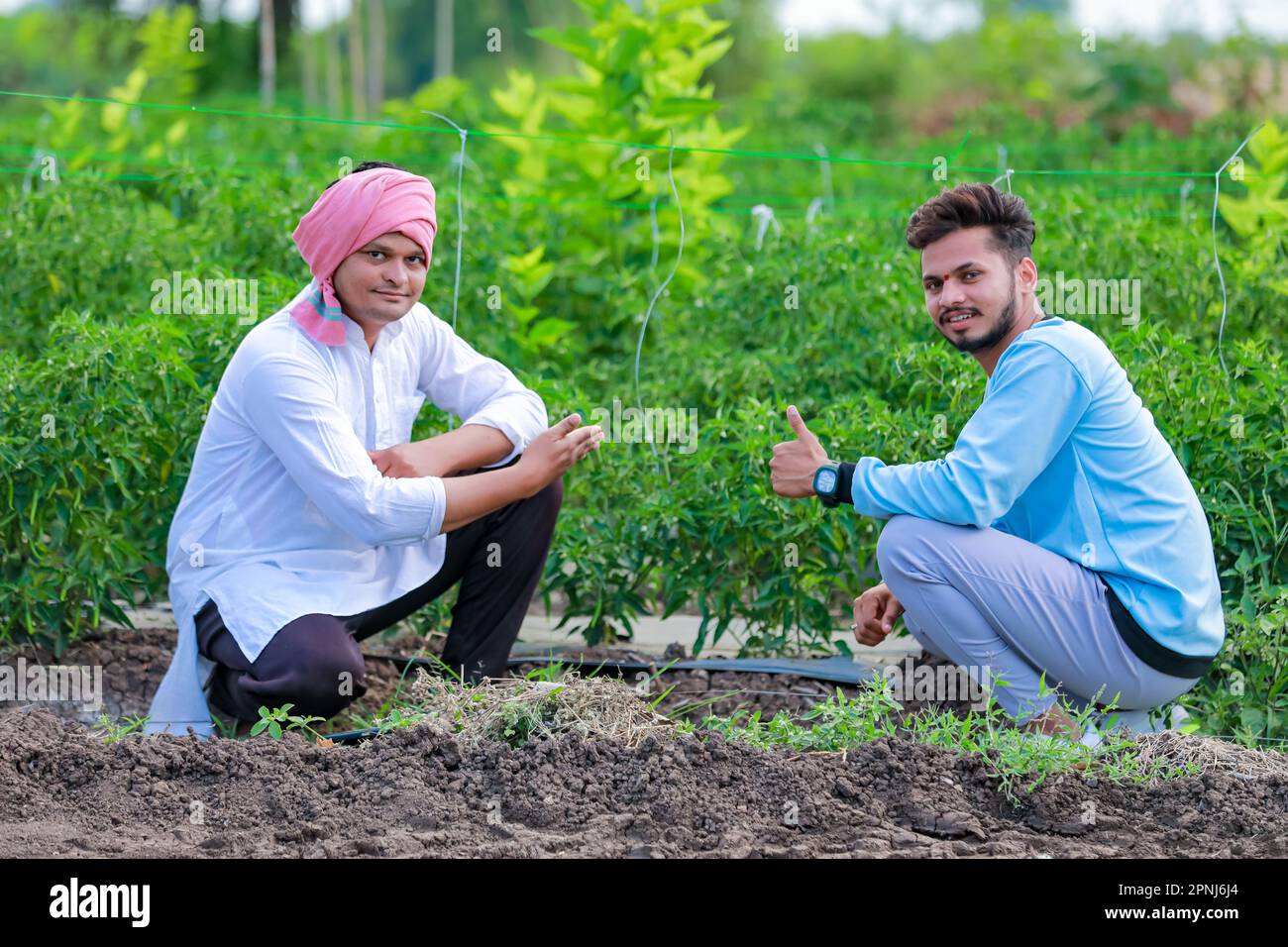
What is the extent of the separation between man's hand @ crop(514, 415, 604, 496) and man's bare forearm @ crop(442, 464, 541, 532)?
0.04 ft

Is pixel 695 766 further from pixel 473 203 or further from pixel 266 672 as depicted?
pixel 473 203

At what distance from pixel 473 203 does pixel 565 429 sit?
2.17m

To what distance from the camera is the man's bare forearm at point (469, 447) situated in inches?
143

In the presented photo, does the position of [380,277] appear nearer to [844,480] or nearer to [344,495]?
[344,495]

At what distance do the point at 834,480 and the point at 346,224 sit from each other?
125cm

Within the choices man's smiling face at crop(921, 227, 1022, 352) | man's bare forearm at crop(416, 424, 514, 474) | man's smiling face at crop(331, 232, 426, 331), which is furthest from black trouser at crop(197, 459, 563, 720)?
man's smiling face at crop(921, 227, 1022, 352)

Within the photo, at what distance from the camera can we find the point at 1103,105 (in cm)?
1425

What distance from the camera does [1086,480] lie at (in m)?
3.19

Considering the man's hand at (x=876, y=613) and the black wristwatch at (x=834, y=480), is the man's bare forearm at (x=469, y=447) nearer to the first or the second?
the black wristwatch at (x=834, y=480)

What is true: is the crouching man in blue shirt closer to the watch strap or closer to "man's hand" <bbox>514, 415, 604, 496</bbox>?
the watch strap

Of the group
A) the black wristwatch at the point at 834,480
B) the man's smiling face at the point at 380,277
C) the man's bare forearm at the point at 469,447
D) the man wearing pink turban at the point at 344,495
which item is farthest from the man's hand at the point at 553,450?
the black wristwatch at the point at 834,480

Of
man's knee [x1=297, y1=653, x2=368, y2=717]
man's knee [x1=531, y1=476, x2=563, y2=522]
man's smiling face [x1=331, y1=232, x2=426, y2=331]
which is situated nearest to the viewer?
man's knee [x1=297, y1=653, x2=368, y2=717]

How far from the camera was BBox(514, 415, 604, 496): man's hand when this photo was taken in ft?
11.5

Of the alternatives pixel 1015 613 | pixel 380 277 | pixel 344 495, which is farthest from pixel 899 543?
pixel 380 277
